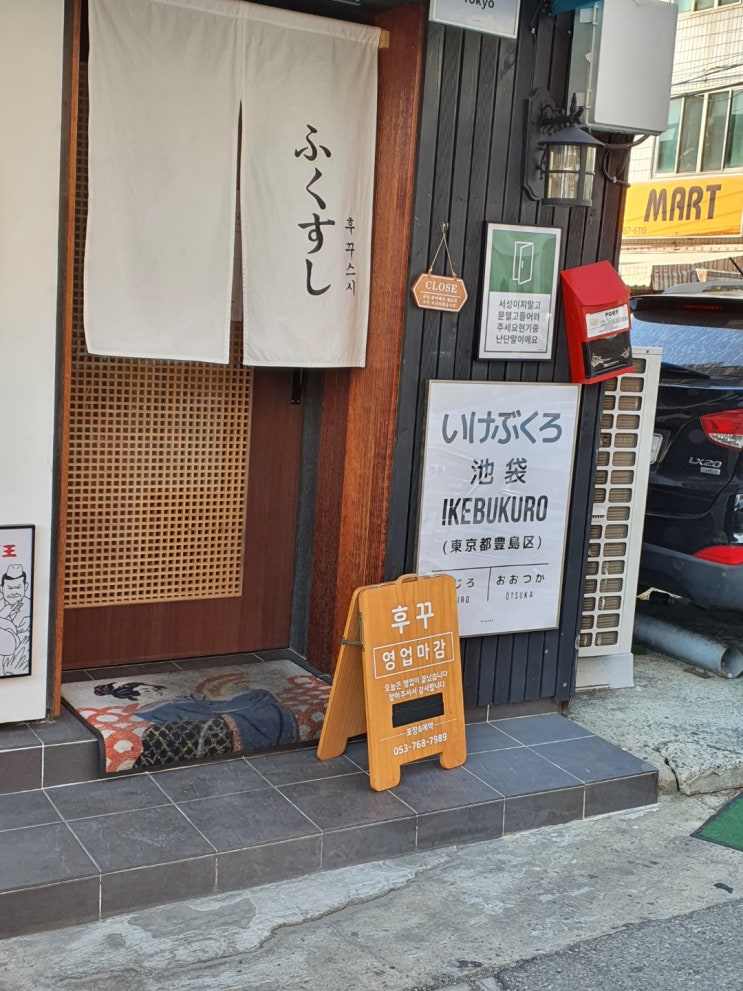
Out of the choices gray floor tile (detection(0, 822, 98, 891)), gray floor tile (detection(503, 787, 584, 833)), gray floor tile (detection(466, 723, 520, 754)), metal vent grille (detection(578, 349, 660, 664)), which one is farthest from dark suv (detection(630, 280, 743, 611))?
gray floor tile (detection(0, 822, 98, 891))

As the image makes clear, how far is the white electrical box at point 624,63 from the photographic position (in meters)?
5.57

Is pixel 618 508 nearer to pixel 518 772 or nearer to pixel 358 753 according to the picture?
pixel 518 772

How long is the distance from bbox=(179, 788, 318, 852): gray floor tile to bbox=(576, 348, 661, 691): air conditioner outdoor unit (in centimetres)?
253

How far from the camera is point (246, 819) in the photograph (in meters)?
4.89

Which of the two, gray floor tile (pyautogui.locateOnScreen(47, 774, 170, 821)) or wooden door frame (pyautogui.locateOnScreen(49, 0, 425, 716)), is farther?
wooden door frame (pyautogui.locateOnScreen(49, 0, 425, 716))

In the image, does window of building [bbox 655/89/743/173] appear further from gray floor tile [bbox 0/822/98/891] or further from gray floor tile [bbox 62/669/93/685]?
gray floor tile [bbox 0/822/98/891]

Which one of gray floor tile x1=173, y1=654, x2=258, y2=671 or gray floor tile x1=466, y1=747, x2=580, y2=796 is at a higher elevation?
gray floor tile x1=173, y1=654, x2=258, y2=671

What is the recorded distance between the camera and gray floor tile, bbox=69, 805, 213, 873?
4.46 m

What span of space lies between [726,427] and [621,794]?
259cm

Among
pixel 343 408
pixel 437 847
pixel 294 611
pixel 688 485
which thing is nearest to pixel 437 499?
pixel 343 408

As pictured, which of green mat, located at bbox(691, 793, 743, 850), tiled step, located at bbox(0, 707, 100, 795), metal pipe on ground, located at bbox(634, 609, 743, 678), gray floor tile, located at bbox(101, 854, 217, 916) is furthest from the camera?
metal pipe on ground, located at bbox(634, 609, 743, 678)

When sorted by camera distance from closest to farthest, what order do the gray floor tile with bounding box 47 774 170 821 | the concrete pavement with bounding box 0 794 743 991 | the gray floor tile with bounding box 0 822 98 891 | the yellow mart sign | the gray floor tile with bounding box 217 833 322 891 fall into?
1. the concrete pavement with bounding box 0 794 743 991
2. the gray floor tile with bounding box 0 822 98 891
3. the gray floor tile with bounding box 217 833 322 891
4. the gray floor tile with bounding box 47 774 170 821
5. the yellow mart sign

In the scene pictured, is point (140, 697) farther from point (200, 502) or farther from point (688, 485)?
point (688, 485)

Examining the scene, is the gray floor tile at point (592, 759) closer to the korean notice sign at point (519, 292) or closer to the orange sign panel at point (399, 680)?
the orange sign panel at point (399, 680)
